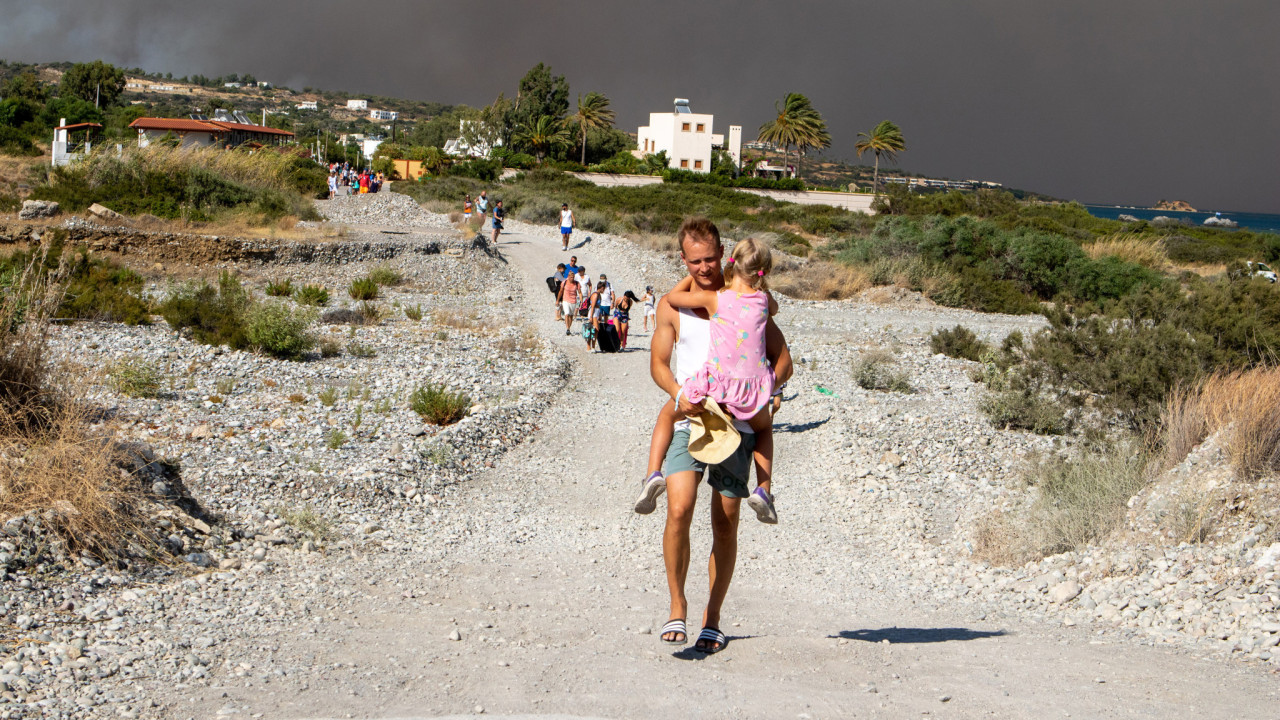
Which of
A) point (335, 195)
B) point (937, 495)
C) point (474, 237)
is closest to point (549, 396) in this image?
point (937, 495)

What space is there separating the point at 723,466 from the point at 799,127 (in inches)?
3208

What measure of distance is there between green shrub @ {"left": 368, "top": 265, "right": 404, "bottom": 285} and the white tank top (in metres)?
18.9

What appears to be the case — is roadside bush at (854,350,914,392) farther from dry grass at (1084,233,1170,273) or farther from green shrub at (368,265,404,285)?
dry grass at (1084,233,1170,273)

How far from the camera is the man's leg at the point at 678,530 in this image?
4035mm

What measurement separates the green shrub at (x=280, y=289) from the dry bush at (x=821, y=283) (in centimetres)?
1285

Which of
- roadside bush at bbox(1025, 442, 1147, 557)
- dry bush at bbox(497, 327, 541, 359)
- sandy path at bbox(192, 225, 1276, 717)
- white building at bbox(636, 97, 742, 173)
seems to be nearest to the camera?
sandy path at bbox(192, 225, 1276, 717)

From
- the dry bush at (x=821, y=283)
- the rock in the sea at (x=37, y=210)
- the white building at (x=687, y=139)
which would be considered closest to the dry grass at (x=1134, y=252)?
the dry bush at (x=821, y=283)

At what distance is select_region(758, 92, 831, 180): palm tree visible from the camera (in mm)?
81500

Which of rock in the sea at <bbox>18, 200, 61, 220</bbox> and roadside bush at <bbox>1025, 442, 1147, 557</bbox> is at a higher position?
rock in the sea at <bbox>18, 200, 61, 220</bbox>

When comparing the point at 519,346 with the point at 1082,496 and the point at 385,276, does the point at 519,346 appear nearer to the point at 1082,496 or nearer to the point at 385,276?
the point at 385,276

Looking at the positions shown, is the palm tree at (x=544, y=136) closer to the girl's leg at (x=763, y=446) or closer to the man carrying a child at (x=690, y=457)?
the man carrying a child at (x=690, y=457)

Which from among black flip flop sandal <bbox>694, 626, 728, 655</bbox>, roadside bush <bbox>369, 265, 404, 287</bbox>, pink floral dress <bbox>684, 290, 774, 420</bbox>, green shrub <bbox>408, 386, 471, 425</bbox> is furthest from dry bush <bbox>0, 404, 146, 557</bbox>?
roadside bush <bbox>369, 265, 404, 287</bbox>

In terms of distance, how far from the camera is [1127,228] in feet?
161

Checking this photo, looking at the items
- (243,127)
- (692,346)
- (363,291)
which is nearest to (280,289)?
(363,291)
